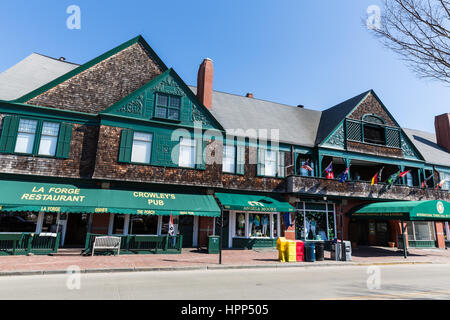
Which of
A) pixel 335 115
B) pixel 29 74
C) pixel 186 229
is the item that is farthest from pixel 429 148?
pixel 29 74

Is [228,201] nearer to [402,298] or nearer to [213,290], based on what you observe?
[213,290]

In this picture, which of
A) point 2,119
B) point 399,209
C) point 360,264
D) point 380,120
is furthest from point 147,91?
point 380,120

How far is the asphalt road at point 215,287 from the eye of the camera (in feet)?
22.8

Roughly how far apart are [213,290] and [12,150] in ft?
44.5

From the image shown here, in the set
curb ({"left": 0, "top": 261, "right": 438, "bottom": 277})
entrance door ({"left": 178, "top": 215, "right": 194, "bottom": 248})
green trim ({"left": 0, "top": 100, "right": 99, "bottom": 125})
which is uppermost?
green trim ({"left": 0, "top": 100, "right": 99, "bottom": 125})

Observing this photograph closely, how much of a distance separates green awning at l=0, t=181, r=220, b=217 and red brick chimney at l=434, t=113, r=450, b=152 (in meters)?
30.0

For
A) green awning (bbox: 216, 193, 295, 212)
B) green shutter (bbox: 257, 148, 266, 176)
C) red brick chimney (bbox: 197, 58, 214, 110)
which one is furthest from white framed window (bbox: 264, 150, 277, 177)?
red brick chimney (bbox: 197, 58, 214, 110)

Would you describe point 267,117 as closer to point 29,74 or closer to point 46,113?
point 46,113

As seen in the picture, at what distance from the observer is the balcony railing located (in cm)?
1989

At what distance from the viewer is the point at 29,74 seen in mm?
18578

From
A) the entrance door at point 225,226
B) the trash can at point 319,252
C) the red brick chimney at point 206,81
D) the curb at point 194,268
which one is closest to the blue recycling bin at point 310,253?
the trash can at point 319,252

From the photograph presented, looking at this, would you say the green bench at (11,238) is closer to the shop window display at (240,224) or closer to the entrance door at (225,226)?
the entrance door at (225,226)

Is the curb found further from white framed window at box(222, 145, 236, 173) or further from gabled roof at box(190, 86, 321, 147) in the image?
gabled roof at box(190, 86, 321, 147)

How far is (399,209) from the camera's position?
18922 mm
